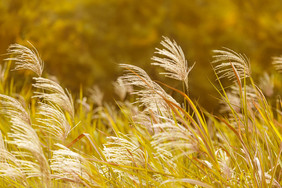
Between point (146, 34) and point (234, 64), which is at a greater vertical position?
point (146, 34)

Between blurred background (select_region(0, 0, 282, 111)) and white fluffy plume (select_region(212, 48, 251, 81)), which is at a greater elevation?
blurred background (select_region(0, 0, 282, 111))

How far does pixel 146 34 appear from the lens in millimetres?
4414

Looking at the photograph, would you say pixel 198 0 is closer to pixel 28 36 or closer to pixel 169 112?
pixel 28 36

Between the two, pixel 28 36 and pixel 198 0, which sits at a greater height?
pixel 198 0

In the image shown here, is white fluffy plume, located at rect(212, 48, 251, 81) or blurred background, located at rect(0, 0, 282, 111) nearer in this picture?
white fluffy plume, located at rect(212, 48, 251, 81)

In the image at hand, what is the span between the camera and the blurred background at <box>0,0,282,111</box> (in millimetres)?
4246

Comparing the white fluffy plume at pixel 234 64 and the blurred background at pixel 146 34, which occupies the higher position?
the blurred background at pixel 146 34

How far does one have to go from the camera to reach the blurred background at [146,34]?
167 inches

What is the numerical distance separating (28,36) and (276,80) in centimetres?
247

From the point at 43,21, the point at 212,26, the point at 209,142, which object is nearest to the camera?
the point at 209,142

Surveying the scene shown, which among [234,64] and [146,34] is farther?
[146,34]

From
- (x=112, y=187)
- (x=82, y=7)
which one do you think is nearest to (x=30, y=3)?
(x=82, y=7)

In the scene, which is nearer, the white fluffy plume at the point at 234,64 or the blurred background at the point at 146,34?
the white fluffy plume at the point at 234,64

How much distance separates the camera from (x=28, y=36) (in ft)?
13.0
